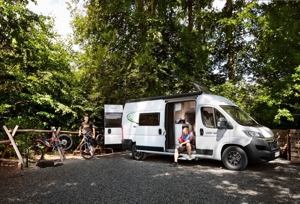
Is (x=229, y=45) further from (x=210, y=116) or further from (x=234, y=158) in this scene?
(x=234, y=158)

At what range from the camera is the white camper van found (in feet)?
25.2

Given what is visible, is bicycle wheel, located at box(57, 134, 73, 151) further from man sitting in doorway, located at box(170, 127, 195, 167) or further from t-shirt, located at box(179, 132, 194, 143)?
t-shirt, located at box(179, 132, 194, 143)

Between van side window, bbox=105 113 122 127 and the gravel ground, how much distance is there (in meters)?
4.06

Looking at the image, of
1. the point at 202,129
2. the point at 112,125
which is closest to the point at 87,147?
the point at 112,125

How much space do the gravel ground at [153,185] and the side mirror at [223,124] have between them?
139 centimetres

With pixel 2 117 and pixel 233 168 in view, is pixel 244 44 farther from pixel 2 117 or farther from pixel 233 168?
pixel 2 117

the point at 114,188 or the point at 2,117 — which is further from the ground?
the point at 2,117

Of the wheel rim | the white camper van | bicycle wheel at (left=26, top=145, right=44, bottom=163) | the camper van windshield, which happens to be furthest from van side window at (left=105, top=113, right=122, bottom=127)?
the wheel rim

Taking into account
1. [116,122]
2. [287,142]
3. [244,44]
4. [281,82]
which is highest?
[244,44]

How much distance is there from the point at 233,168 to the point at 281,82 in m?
4.24

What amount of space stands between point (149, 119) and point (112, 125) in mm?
2979

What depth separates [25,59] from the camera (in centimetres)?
1183

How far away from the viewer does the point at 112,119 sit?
1265cm

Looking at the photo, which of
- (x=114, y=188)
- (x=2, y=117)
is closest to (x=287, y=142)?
(x=114, y=188)
